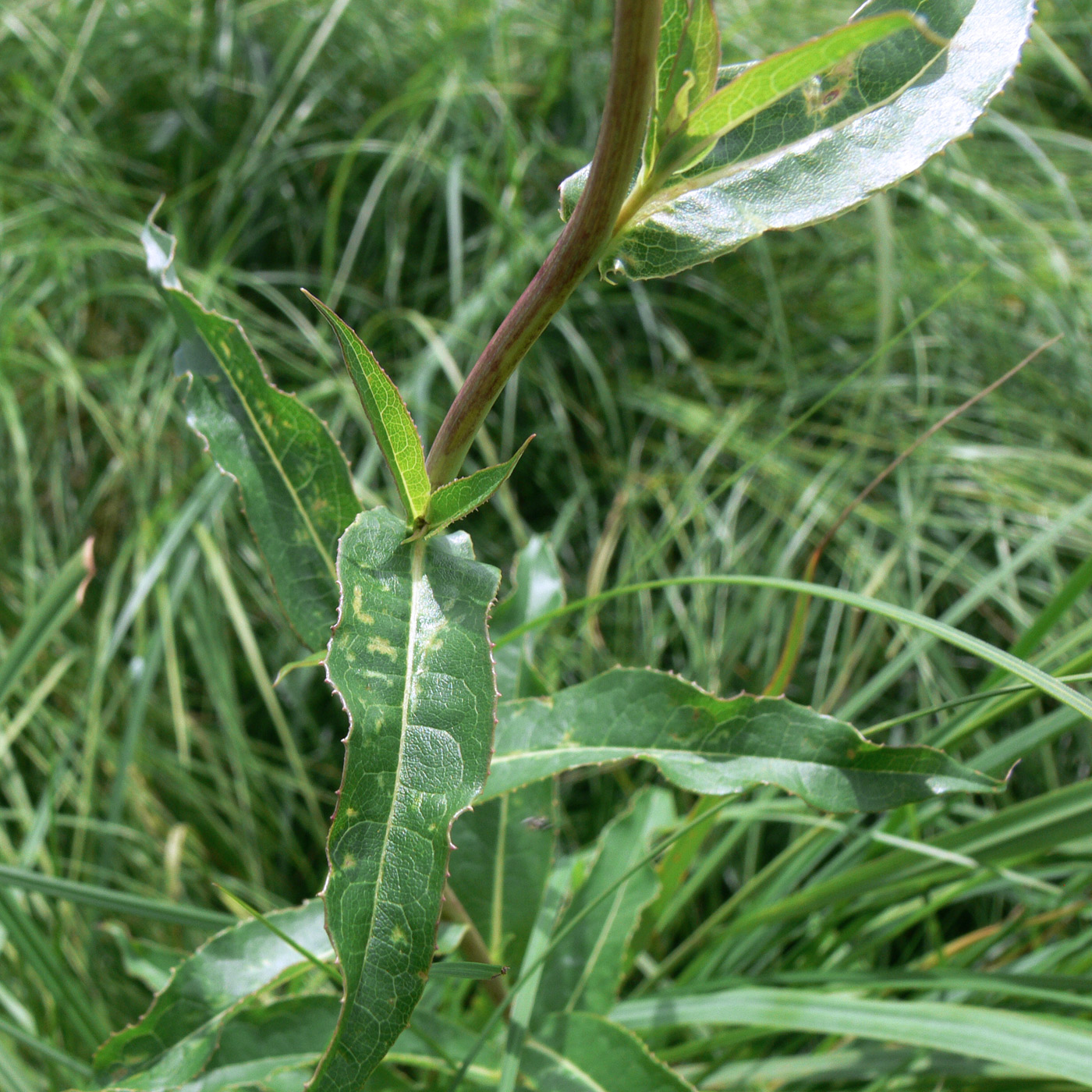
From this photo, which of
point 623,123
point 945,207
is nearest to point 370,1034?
point 623,123

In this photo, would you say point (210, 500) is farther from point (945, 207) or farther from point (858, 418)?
point (945, 207)

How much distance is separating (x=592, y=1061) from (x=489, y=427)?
36.8 inches

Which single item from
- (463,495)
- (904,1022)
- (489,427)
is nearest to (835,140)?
(463,495)

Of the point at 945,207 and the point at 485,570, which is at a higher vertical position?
the point at 945,207

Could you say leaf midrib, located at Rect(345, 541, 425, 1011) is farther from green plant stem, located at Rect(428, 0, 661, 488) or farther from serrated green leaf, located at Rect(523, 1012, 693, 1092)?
serrated green leaf, located at Rect(523, 1012, 693, 1092)

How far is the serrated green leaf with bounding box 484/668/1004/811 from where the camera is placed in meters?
0.37

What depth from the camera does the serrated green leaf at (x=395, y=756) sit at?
284mm

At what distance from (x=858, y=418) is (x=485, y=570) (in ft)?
3.91

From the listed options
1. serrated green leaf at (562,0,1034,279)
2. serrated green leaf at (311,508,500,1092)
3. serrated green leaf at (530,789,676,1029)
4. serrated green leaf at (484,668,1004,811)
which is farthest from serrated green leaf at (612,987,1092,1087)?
serrated green leaf at (562,0,1034,279)

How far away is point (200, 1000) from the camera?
1.49 ft

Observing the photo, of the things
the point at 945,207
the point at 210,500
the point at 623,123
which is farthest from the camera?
the point at 945,207

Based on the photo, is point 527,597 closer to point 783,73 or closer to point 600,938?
point 600,938

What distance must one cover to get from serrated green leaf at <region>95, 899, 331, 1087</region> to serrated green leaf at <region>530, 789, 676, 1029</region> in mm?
193

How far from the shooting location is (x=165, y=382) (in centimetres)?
115
